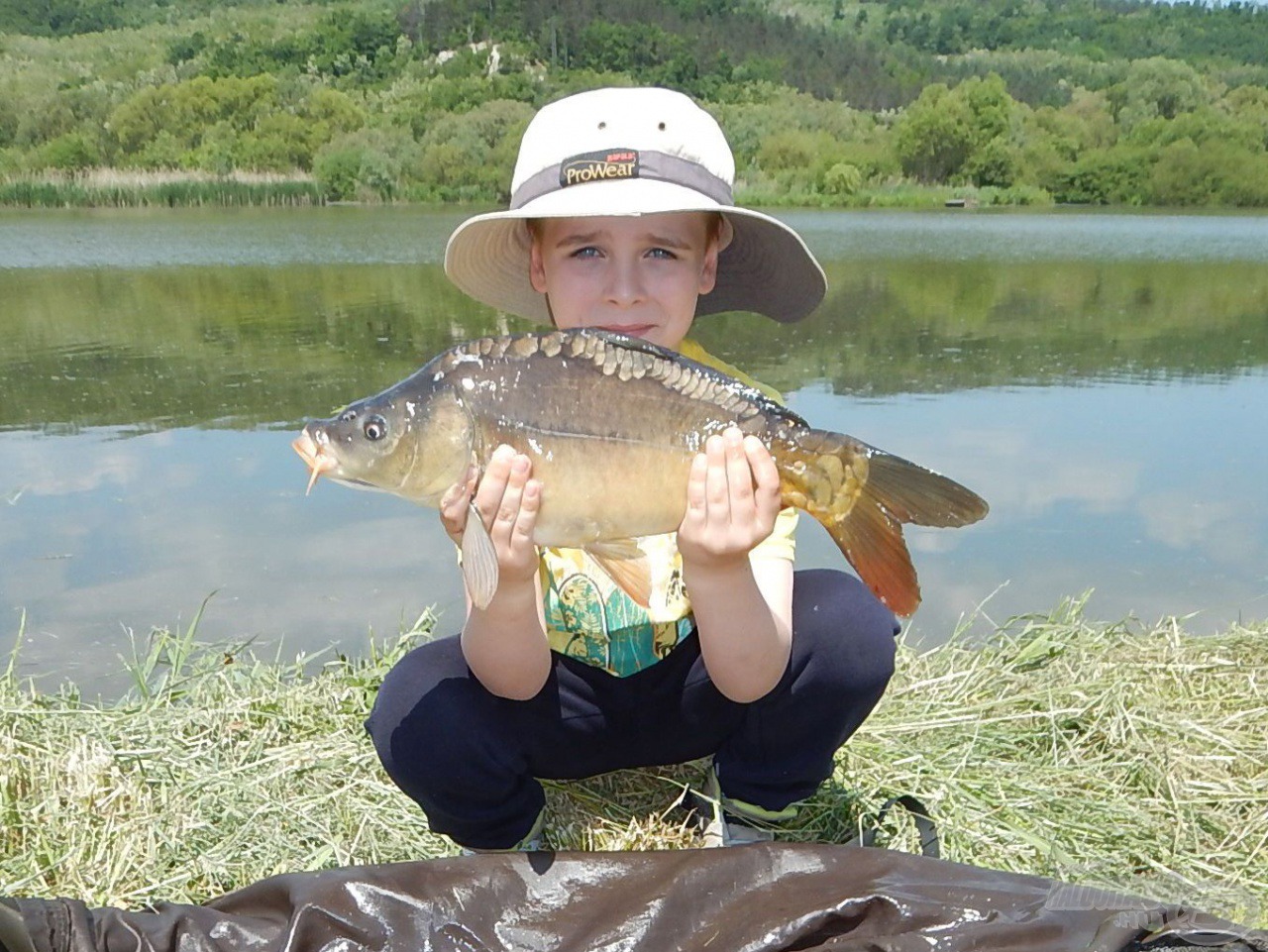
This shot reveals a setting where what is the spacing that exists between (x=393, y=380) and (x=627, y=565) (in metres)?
4.67

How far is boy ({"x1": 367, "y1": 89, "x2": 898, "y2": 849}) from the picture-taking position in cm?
175

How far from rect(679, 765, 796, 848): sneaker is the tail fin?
0.50m

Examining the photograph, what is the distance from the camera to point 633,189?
1.76 metres

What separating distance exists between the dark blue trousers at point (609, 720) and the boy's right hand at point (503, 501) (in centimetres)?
37

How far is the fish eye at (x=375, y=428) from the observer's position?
143cm

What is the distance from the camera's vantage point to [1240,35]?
294 ft

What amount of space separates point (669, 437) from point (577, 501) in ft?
0.45

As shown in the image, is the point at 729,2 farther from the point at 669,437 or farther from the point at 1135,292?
the point at 669,437

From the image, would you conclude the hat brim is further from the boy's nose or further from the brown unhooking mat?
the brown unhooking mat

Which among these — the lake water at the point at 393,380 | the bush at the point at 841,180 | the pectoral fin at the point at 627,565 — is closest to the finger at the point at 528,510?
the pectoral fin at the point at 627,565

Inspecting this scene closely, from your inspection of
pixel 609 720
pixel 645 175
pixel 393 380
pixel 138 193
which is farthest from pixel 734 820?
pixel 138 193

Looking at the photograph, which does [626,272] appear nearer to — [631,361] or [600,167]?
[600,167]

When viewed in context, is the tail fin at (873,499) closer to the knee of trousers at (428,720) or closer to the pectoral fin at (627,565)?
the pectoral fin at (627,565)

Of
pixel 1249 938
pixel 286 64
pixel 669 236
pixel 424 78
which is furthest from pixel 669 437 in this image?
pixel 286 64
